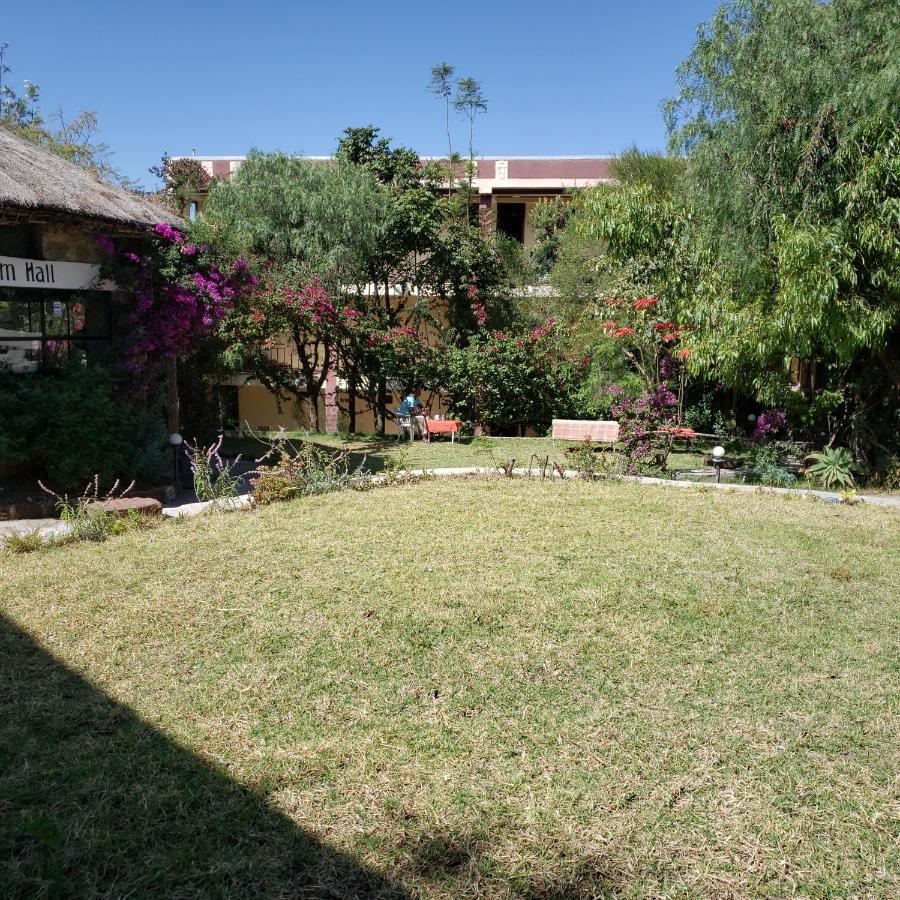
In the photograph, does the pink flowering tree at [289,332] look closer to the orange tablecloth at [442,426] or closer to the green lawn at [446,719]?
the orange tablecloth at [442,426]

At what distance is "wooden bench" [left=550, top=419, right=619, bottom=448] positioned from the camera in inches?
500

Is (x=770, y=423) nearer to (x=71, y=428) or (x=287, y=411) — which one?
(x=71, y=428)

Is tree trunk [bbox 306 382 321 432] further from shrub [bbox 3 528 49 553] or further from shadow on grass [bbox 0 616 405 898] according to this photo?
shadow on grass [bbox 0 616 405 898]

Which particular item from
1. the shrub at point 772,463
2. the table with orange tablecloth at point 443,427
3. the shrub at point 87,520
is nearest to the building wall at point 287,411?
the table with orange tablecloth at point 443,427

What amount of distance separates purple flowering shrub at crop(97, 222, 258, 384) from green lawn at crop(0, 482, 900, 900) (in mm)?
2992

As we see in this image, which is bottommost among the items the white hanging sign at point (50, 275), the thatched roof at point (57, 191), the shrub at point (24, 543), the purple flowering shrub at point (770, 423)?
the shrub at point (24, 543)

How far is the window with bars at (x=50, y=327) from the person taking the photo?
8.46m

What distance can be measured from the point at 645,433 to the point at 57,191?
7579 millimetres

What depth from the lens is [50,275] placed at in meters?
8.52

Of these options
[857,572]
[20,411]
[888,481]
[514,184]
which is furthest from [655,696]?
[514,184]

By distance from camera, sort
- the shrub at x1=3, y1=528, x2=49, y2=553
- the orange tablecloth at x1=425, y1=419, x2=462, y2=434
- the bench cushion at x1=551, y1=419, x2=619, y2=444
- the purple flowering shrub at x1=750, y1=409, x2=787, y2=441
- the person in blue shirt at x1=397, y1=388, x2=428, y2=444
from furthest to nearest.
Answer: the person in blue shirt at x1=397, y1=388, x2=428, y2=444 < the orange tablecloth at x1=425, y1=419, x2=462, y2=434 < the purple flowering shrub at x1=750, y1=409, x2=787, y2=441 < the bench cushion at x1=551, y1=419, x2=619, y2=444 < the shrub at x1=3, y1=528, x2=49, y2=553

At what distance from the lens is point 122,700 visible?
420 cm

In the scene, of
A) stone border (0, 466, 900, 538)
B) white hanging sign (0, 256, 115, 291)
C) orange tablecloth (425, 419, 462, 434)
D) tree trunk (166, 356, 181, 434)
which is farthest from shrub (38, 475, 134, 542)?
orange tablecloth (425, 419, 462, 434)

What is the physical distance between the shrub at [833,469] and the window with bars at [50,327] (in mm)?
8823
